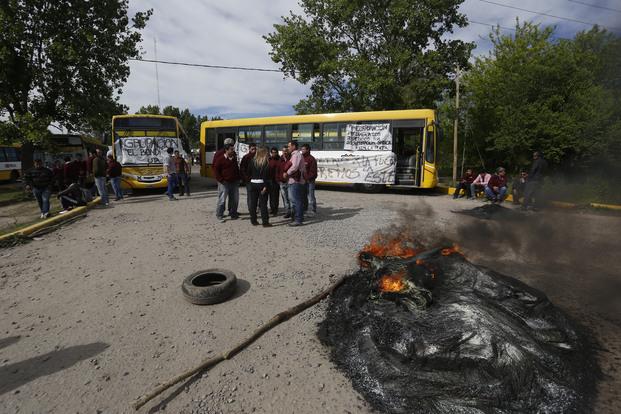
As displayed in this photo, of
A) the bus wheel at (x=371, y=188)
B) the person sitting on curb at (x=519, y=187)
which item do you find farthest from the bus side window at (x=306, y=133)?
the person sitting on curb at (x=519, y=187)

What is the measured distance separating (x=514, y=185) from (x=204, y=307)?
1113 centimetres

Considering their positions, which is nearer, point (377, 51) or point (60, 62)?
point (60, 62)

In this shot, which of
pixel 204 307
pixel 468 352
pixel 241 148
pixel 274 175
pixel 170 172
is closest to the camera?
pixel 468 352

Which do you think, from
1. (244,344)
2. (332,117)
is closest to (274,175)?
(244,344)

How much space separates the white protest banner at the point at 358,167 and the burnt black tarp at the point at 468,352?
992 cm

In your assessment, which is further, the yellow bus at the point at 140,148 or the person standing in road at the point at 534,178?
the yellow bus at the point at 140,148

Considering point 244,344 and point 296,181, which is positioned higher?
point 296,181

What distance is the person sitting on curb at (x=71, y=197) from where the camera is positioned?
9312 mm

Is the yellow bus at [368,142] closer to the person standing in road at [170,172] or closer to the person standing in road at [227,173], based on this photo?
the person standing in road at [170,172]

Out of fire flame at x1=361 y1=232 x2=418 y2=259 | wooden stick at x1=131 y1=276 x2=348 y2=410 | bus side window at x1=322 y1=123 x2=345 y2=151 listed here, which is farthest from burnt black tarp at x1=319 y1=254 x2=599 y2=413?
bus side window at x1=322 y1=123 x2=345 y2=151

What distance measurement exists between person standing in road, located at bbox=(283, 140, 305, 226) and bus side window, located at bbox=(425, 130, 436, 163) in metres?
6.93

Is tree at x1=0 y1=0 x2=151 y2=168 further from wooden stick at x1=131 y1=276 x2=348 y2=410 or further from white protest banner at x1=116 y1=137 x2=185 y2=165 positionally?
wooden stick at x1=131 y1=276 x2=348 y2=410

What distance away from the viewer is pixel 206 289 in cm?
380

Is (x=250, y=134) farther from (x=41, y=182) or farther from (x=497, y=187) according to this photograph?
(x=497, y=187)
